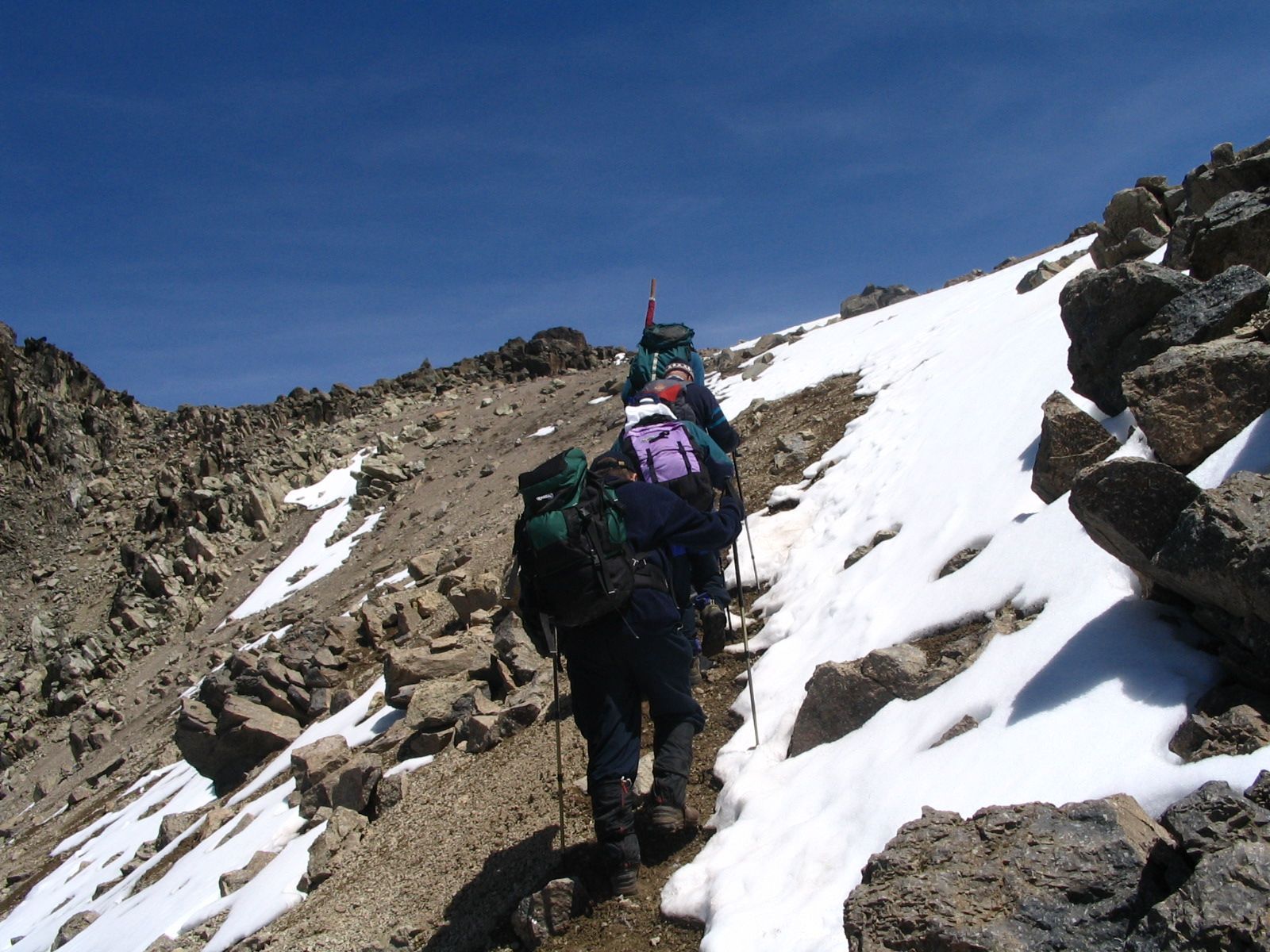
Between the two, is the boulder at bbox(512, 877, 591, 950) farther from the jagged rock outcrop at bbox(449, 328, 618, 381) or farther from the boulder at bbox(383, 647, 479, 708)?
the jagged rock outcrop at bbox(449, 328, 618, 381)

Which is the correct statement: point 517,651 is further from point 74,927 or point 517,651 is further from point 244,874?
point 74,927

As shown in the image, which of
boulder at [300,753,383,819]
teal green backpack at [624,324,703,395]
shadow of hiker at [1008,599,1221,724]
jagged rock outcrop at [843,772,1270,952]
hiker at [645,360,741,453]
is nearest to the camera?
jagged rock outcrop at [843,772,1270,952]

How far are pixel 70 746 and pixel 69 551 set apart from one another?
66.4 ft

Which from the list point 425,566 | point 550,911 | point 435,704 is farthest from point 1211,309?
point 425,566

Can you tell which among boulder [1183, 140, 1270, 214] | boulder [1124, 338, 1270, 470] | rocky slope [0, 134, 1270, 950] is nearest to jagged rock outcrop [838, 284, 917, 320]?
rocky slope [0, 134, 1270, 950]

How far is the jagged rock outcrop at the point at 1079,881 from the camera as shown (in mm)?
2301

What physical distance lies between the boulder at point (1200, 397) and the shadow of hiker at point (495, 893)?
4.39 meters

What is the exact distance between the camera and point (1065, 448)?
6.13 meters

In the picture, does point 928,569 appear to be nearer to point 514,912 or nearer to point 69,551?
point 514,912

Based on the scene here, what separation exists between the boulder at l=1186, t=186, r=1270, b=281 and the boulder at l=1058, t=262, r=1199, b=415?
1.14 m

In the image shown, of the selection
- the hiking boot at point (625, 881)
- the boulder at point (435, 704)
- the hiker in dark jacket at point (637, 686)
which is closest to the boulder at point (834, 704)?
the hiker in dark jacket at point (637, 686)

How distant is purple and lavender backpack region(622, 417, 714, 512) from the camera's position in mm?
6070

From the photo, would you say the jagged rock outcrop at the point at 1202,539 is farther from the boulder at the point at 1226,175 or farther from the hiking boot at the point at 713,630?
the boulder at the point at 1226,175

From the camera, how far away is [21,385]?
172 ft
